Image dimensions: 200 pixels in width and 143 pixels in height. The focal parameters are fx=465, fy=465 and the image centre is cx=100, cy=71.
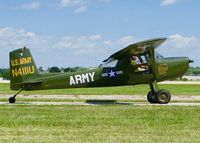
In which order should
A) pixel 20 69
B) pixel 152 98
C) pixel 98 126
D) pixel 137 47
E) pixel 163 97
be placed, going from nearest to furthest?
pixel 98 126, pixel 137 47, pixel 20 69, pixel 163 97, pixel 152 98

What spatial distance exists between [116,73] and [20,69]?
4687 mm

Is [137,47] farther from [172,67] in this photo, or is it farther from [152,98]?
[152,98]

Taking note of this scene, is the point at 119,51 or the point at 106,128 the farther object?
the point at 119,51

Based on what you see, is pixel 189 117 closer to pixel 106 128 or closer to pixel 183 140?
pixel 106 128

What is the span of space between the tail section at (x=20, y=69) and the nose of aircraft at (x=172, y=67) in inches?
247

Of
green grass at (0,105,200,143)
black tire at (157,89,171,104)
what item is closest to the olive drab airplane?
black tire at (157,89,171,104)

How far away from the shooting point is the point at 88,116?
14898mm

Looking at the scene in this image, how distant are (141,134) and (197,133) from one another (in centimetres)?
137

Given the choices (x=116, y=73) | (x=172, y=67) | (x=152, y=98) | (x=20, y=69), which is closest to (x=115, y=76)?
(x=116, y=73)

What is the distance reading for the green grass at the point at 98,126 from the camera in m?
10.4

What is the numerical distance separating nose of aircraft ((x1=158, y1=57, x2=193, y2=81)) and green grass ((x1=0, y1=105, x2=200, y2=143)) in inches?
267

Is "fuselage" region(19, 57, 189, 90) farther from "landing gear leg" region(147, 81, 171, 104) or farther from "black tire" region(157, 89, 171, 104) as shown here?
"black tire" region(157, 89, 171, 104)

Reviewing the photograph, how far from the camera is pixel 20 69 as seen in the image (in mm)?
22344

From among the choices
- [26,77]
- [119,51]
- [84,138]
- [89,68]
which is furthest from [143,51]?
[84,138]
